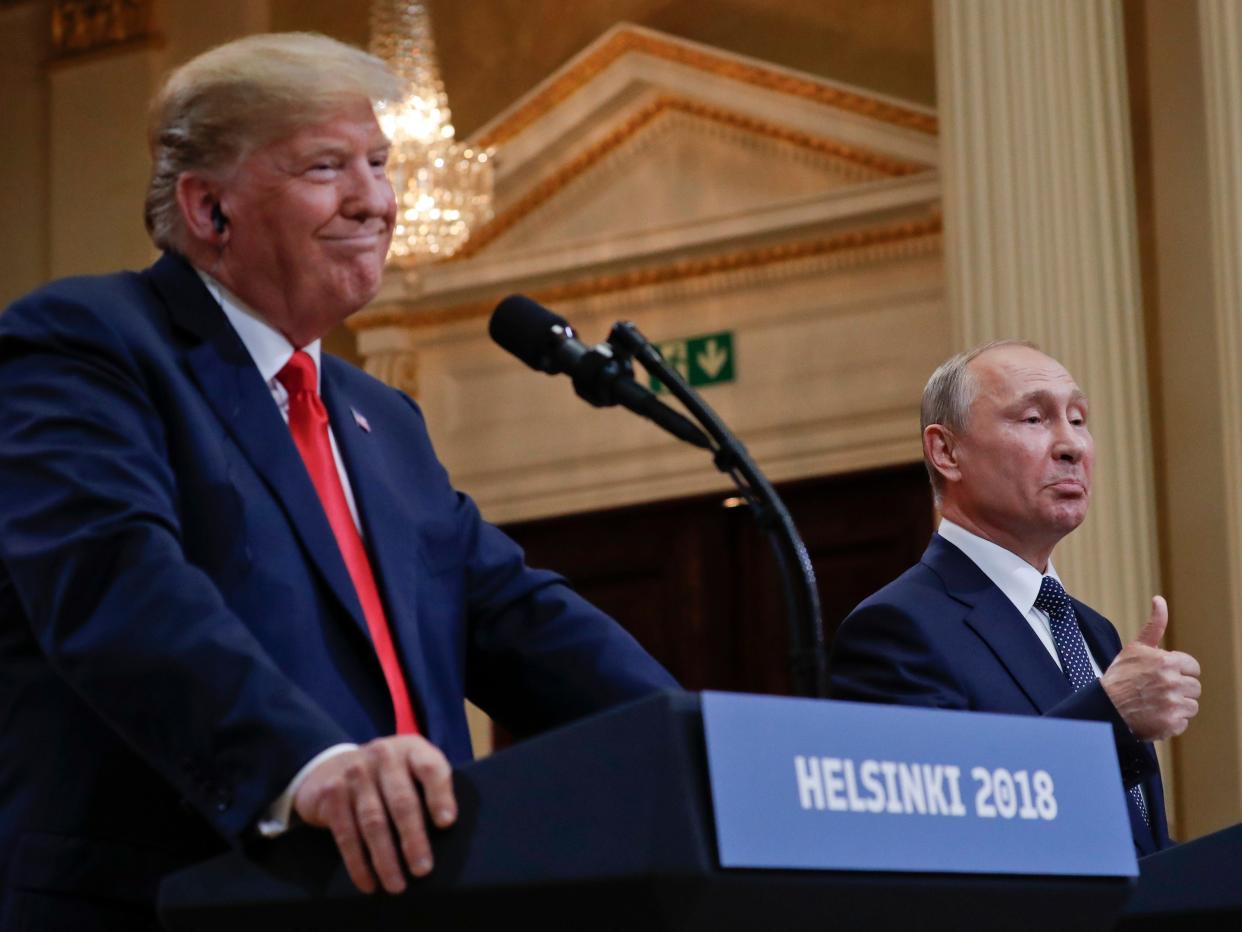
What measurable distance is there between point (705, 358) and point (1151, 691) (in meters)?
5.77

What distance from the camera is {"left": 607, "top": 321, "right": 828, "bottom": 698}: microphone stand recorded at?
187 cm

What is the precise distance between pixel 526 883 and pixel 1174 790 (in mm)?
5029

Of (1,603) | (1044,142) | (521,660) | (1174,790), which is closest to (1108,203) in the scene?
(1044,142)

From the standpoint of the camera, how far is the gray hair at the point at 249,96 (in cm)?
212

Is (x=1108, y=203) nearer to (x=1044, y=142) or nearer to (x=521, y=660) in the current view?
(x=1044, y=142)

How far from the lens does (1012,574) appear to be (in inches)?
129

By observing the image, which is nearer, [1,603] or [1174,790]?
[1,603]

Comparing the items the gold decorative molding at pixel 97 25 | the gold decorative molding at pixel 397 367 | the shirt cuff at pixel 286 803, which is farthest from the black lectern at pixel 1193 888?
the gold decorative molding at pixel 97 25

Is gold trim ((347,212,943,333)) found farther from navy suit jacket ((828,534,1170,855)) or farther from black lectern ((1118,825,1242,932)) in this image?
black lectern ((1118,825,1242,932))

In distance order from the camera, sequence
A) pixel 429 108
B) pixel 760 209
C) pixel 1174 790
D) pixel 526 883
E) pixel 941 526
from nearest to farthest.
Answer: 1. pixel 526 883
2. pixel 941 526
3. pixel 1174 790
4. pixel 429 108
5. pixel 760 209

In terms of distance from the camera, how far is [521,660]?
7.05 ft

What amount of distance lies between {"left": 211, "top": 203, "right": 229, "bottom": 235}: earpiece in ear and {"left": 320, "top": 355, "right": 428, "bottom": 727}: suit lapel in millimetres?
188

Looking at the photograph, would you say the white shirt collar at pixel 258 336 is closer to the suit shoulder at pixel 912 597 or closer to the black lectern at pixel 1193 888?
the black lectern at pixel 1193 888

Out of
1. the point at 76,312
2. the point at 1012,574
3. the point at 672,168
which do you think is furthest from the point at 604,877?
the point at 672,168
